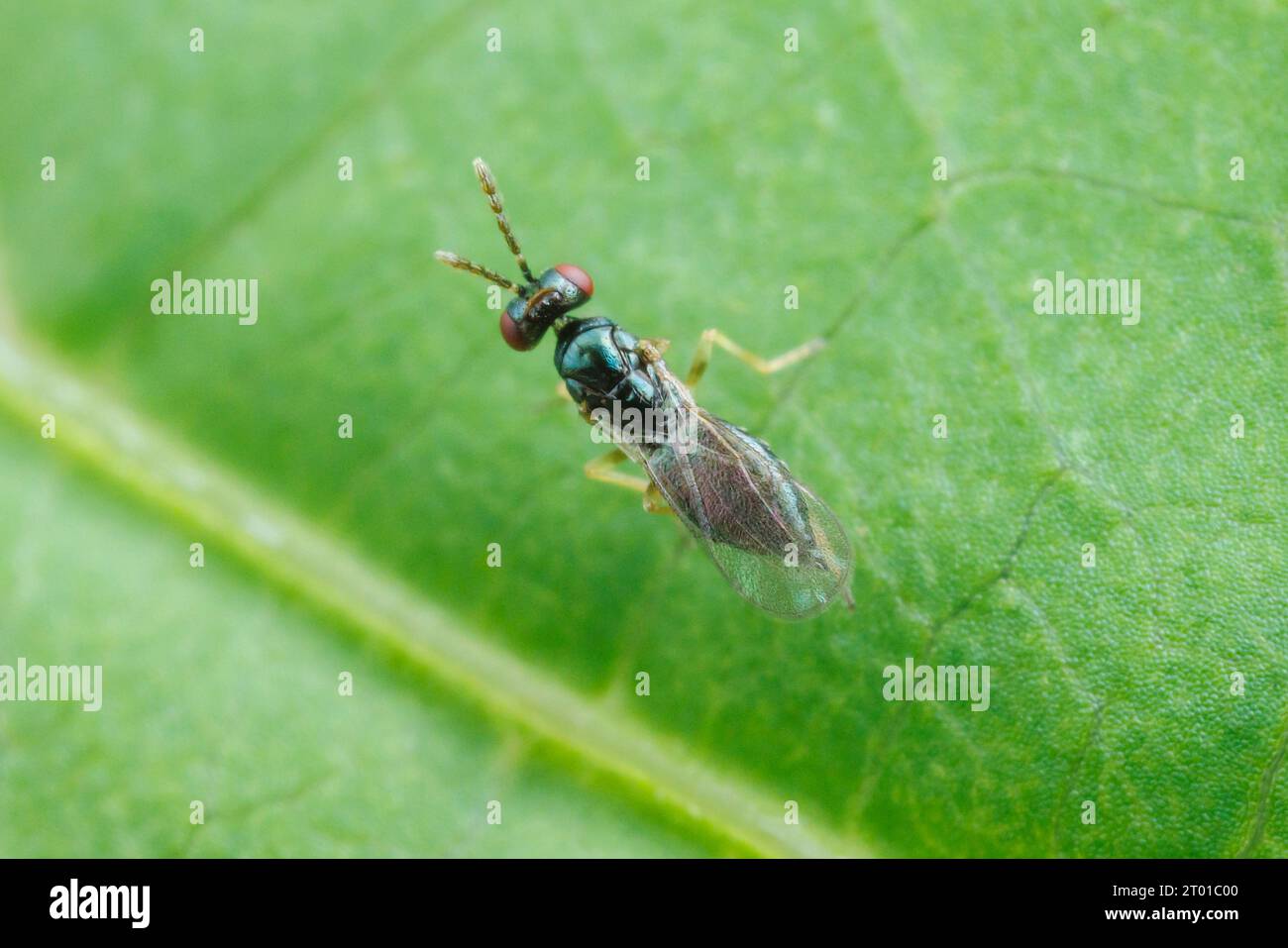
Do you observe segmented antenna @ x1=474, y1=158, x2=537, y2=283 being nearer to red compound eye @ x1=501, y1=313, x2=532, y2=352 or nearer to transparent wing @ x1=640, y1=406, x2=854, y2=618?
red compound eye @ x1=501, y1=313, x2=532, y2=352

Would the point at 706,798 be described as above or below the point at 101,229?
below

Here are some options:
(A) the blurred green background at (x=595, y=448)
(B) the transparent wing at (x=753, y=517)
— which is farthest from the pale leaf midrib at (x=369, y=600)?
(B) the transparent wing at (x=753, y=517)

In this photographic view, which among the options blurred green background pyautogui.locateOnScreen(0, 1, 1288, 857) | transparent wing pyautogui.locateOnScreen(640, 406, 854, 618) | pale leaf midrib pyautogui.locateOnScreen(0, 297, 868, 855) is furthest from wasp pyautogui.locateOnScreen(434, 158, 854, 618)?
pale leaf midrib pyautogui.locateOnScreen(0, 297, 868, 855)

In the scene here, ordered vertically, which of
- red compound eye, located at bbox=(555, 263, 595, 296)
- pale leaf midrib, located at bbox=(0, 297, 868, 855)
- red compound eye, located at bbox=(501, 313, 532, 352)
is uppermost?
red compound eye, located at bbox=(555, 263, 595, 296)

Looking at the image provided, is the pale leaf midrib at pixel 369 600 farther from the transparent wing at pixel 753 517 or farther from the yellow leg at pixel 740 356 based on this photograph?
the yellow leg at pixel 740 356

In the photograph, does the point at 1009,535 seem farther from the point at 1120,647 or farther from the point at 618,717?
the point at 618,717

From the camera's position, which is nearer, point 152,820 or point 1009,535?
point 1009,535
